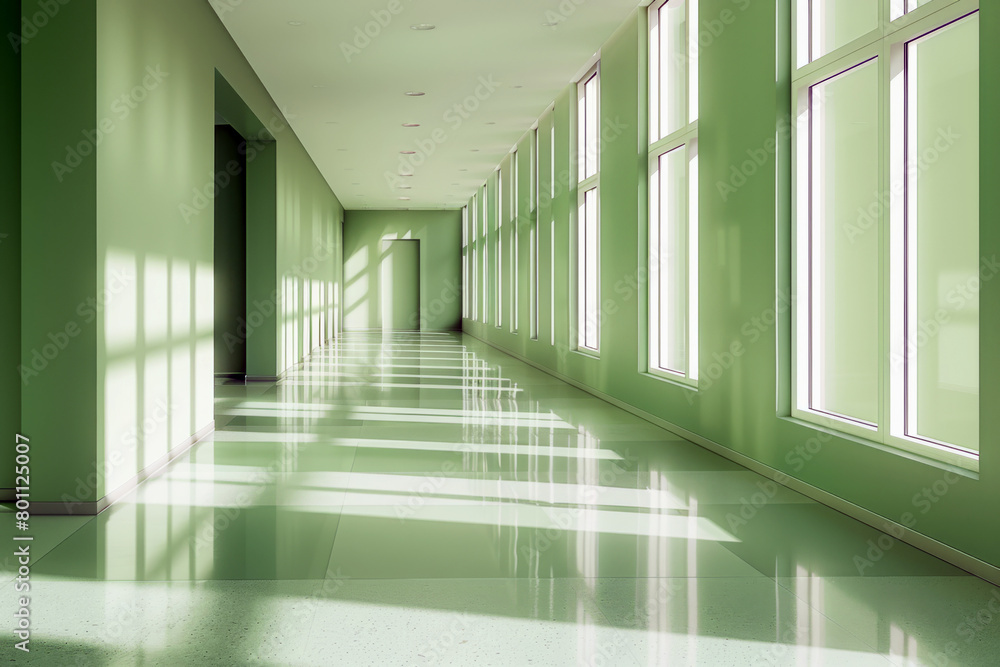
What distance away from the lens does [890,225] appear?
507 cm

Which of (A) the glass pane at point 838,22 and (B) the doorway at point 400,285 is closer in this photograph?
(A) the glass pane at point 838,22

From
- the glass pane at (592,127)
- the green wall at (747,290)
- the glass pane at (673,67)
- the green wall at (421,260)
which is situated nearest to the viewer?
the green wall at (747,290)

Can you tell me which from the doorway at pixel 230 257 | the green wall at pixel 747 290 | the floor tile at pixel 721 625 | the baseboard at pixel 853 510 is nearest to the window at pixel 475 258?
the doorway at pixel 230 257

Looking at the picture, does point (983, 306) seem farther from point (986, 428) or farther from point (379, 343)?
point (379, 343)

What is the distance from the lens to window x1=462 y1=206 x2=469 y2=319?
29.8m

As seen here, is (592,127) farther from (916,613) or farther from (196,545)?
(916,613)

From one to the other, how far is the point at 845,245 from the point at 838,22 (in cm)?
159

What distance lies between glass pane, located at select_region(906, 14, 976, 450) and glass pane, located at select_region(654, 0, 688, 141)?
378cm

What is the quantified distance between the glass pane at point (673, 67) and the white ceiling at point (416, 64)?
0.58 metres

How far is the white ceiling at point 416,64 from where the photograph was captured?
9141mm

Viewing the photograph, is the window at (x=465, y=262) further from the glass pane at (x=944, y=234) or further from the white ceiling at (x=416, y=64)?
the glass pane at (x=944, y=234)

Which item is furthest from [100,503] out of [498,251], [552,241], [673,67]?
[498,251]

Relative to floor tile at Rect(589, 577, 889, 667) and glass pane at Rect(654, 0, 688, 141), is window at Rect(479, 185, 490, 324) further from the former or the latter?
floor tile at Rect(589, 577, 889, 667)

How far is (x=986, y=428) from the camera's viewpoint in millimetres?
4074
